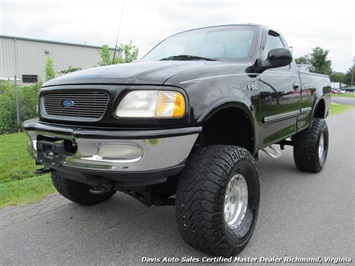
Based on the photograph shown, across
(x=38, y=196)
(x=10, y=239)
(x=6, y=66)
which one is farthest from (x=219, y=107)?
(x=6, y=66)

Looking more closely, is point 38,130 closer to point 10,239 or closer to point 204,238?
point 10,239

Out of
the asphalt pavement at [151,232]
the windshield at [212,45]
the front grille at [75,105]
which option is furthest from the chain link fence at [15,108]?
the front grille at [75,105]

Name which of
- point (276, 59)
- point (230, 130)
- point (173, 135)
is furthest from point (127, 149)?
point (276, 59)

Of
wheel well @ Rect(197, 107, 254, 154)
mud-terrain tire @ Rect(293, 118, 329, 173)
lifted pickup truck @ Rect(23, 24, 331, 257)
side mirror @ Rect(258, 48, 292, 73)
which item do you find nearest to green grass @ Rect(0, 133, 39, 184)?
lifted pickup truck @ Rect(23, 24, 331, 257)

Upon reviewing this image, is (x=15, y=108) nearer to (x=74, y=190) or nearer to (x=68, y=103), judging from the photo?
(x=74, y=190)

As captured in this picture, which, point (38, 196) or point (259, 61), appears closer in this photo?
point (259, 61)

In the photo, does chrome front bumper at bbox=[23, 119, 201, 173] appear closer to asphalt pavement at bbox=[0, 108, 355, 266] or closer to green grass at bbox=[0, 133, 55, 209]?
asphalt pavement at bbox=[0, 108, 355, 266]

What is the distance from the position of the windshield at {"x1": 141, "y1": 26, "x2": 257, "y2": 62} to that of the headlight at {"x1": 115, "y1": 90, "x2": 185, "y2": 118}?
1233 mm

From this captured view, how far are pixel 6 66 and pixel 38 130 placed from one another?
3275cm

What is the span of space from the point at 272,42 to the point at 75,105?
2.65 metres

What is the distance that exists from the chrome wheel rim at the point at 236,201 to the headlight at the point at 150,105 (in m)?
0.89

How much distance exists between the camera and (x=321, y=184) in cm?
450

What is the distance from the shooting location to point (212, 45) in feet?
11.6

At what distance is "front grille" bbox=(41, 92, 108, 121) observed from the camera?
226 cm
